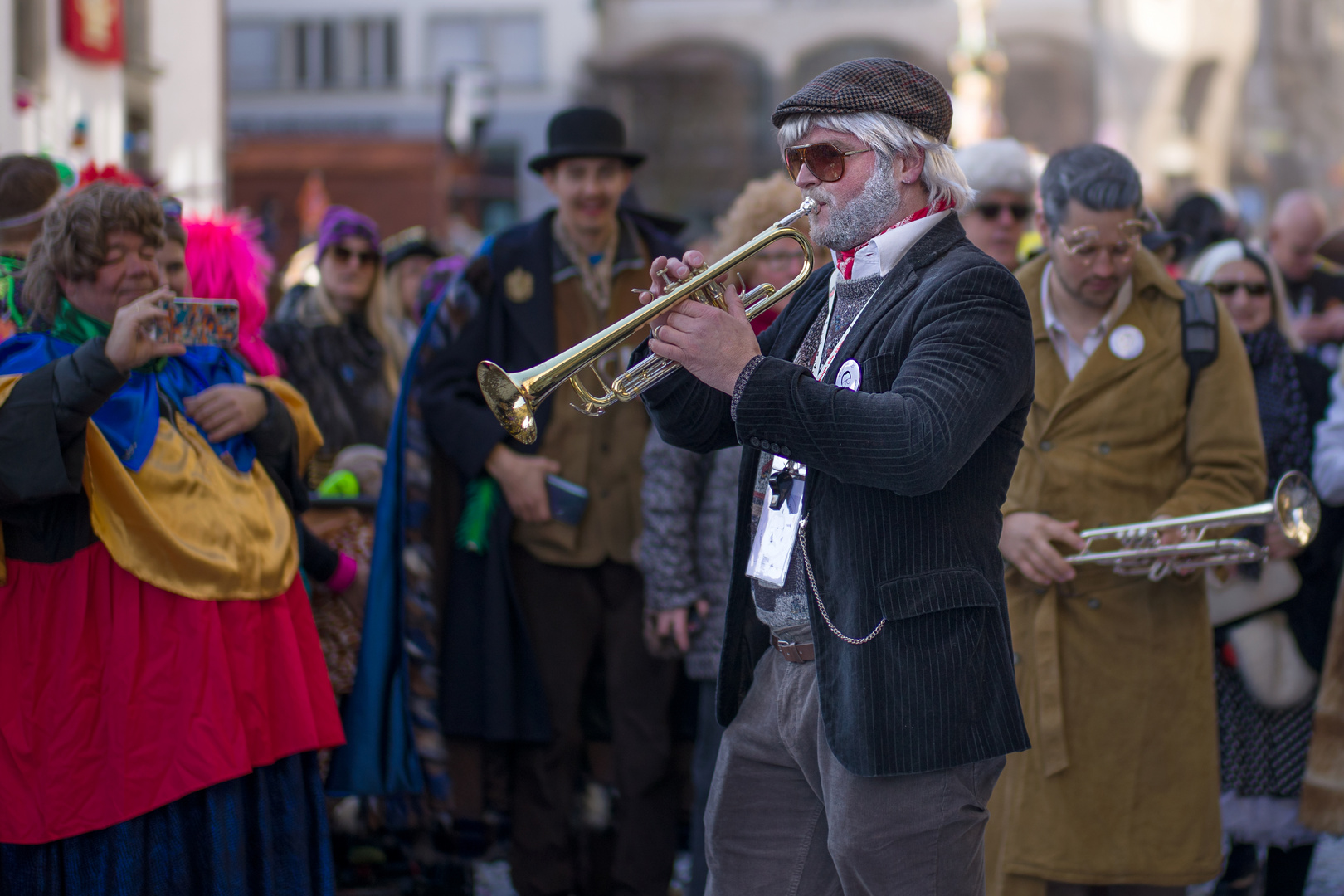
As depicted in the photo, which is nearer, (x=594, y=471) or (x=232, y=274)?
(x=232, y=274)

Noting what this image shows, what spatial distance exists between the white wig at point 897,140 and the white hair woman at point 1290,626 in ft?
7.15

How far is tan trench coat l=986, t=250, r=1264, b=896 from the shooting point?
12.3 feet

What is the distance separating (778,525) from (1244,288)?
112 inches

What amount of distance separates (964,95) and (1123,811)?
62.3 feet

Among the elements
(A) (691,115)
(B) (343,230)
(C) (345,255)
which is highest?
(A) (691,115)

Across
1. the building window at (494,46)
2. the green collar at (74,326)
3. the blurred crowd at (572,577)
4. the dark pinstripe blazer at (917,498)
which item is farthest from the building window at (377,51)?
the dark pinstripe blazer at (917,498)

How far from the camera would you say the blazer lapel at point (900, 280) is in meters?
2.67

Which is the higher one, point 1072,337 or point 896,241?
point 896,241

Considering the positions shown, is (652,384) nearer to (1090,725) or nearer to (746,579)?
(746,579)

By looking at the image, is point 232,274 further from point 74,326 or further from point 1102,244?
point 1102,244

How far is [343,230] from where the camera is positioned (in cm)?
636

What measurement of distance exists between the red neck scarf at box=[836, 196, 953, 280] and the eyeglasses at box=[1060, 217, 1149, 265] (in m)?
1.16

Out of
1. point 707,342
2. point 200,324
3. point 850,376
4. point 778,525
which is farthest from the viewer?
point 200,324

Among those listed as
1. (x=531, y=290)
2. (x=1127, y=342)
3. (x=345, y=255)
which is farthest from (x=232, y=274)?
(x=1127, y=342)
